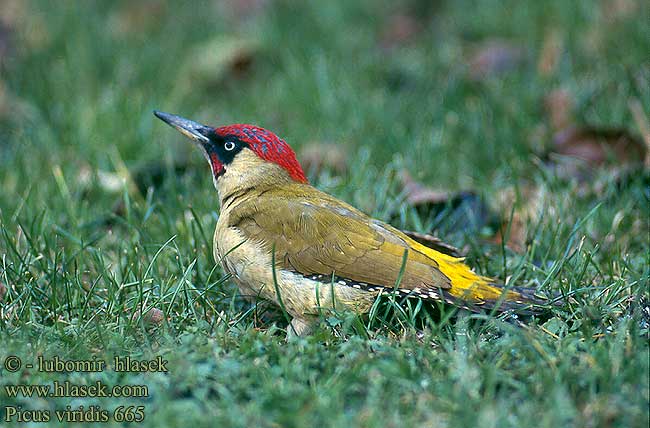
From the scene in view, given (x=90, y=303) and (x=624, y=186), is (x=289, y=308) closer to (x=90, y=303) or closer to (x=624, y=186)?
(x=90, y=303)

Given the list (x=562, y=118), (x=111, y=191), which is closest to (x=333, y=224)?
(x=111, y=191)

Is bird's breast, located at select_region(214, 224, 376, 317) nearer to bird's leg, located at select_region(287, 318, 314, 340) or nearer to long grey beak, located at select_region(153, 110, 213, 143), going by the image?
bird's leg, located at select_region(287, 318, 314, 340)

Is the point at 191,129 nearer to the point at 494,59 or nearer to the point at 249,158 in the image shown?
the point at 249,158

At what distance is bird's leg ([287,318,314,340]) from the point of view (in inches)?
125

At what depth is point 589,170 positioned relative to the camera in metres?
4.47

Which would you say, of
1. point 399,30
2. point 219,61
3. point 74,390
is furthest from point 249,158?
point 399,30

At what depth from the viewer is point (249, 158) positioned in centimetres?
379

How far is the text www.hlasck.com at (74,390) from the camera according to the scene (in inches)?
103

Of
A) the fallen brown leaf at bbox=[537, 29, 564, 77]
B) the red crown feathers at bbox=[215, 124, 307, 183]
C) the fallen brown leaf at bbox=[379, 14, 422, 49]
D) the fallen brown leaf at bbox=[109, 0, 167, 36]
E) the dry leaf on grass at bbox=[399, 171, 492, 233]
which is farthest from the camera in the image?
the fallen brown leaf at bbox=[109, 0, 167, 36]

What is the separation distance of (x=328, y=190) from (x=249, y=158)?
0.65m

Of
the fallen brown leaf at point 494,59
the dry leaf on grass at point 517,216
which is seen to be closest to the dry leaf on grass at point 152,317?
the dry leaf on grass at point 517,216

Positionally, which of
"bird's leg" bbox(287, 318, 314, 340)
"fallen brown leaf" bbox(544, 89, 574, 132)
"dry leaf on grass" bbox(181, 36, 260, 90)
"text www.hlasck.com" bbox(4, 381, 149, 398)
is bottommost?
"bird's leg" bbox(287, 318, 314, 340)

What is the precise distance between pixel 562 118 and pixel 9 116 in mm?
3298

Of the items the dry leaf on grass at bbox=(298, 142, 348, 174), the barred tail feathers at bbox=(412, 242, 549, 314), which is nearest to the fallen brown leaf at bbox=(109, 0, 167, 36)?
the dry leaf on grass at bbox=(298, 142, 348, 174)
